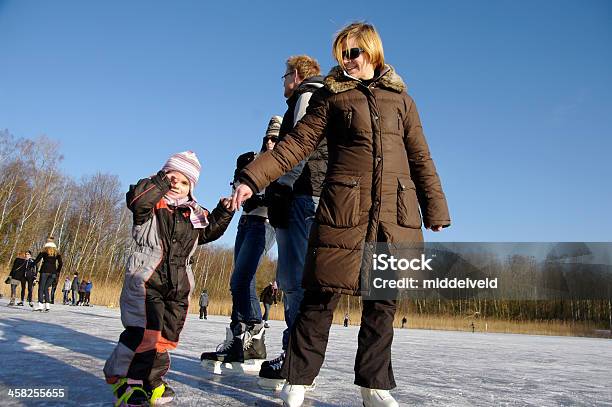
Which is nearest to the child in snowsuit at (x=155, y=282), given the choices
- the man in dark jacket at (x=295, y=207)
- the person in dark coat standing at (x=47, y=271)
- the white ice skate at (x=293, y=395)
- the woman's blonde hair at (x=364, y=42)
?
the man in dark jacket at (x=295, y=207)

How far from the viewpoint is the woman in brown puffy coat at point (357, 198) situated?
179 centimetres

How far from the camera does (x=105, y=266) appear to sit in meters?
44.1

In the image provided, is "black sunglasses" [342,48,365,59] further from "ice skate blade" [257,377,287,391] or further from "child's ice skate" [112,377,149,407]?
"child's ice skate" [112,377,149,407]

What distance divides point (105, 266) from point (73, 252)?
3602 millimetres

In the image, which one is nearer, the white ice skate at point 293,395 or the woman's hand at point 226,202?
the white ice skate at point 293,395

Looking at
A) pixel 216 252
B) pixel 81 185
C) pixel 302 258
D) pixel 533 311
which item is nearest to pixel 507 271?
pixel 533 311

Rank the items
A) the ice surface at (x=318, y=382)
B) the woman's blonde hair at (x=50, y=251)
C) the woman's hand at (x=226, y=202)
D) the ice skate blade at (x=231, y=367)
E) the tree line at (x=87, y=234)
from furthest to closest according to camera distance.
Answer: the tree line at (x=87, y=234), the woman's blonde hair at (x=50, y=251), the ice skate blade at (x=231, y=367), the woman's hand at (x=226, y=202), the ice surface at (x=318, y=382)

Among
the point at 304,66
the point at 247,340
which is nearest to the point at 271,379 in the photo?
the point at 247,340

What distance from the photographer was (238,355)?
2.85m

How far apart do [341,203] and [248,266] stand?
1555 millimetres

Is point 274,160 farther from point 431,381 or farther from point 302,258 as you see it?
point 431,381

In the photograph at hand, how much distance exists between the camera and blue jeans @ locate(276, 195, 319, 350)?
2.46 meters

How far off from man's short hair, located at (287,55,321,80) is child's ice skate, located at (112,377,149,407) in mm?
1974

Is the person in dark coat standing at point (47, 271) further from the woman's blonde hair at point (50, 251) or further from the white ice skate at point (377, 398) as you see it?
the white ice skate at point (377, 398)
